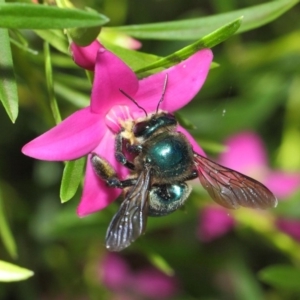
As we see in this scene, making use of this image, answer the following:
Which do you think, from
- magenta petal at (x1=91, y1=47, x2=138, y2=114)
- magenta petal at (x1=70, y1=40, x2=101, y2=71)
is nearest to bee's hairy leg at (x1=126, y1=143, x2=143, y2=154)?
magenta petal at (x1=91, y1=47, x2=138, y2=114)

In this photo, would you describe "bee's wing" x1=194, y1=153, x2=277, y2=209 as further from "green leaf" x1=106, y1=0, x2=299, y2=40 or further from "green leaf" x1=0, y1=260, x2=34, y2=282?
"green leaf" x1=0, y1=260, x2=34, y2=282

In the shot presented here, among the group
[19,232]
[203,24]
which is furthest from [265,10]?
[19,232]

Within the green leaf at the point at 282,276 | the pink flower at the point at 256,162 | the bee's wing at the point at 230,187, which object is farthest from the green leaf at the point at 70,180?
the pink flower at the point at 256,162

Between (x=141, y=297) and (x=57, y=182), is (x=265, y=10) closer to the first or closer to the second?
(x=57, y=182)

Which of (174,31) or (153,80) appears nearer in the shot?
(153,80)

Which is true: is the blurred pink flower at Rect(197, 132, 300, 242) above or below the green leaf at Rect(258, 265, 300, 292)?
below

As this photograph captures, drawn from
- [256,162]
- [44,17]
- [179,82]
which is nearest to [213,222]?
[256,162]

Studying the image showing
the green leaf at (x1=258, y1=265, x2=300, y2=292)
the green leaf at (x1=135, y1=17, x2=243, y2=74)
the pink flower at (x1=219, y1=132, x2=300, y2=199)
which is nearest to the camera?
the green leaf at (x1=135, y1=17, x2=243, y2=74)

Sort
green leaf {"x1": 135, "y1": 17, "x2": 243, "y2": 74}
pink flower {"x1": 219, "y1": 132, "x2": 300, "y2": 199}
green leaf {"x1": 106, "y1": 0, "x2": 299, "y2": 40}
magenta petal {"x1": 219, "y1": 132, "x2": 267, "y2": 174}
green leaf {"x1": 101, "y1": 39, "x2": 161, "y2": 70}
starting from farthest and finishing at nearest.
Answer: magenta petal {"x1": 219, "y1": 132, "x2": 267, "y2": 174}, pink flower {"x1": 219, "y1": 132, "x2": 300, "y2": 199}, green leaf {"x1": 106, "y1": 0, "x2": 299, "y2": 40}, green leaf {"x1": 101, "y1": 39, "x2": 161, "y2": 70}, green leaf {"x1": 135, "y1": 17, "x2": 243, "y2": 74}
